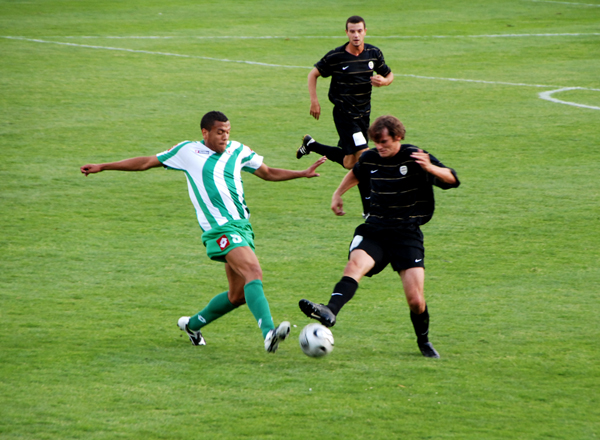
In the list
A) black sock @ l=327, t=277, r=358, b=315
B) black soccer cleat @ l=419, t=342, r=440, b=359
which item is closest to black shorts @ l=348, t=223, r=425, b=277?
black sock @ l=327, t=277, r=358, b=315

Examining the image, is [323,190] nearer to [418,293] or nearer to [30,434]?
[418,293]

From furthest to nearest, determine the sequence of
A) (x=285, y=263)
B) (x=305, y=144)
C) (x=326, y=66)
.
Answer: (x=305, y=144) < (x=326, y=66) < (x=285, y=263)

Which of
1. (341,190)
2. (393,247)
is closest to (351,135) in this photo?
(341,190)

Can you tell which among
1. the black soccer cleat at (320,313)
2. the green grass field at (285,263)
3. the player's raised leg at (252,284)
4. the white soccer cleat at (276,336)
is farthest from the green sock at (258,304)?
the black soccer cleat at (320,313)

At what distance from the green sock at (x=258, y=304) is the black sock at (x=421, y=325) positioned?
1003 millimetres

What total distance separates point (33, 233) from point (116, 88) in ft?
25.6

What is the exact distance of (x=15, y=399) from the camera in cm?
492

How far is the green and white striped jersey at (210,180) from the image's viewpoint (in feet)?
19.4

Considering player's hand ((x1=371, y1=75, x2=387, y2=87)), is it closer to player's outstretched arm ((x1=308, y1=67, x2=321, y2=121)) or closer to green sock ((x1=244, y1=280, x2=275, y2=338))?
player's outstretched arm ((x1=308, y1=67, x2=321, y2=121))

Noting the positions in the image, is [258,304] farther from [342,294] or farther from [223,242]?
[342,294]

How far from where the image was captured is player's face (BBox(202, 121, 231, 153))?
19.5ft

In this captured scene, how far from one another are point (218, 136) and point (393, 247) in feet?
4.94

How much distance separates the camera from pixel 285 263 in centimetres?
785

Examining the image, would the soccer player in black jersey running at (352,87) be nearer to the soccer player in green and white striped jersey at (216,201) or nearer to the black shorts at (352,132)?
the black shorts at (352,132)
